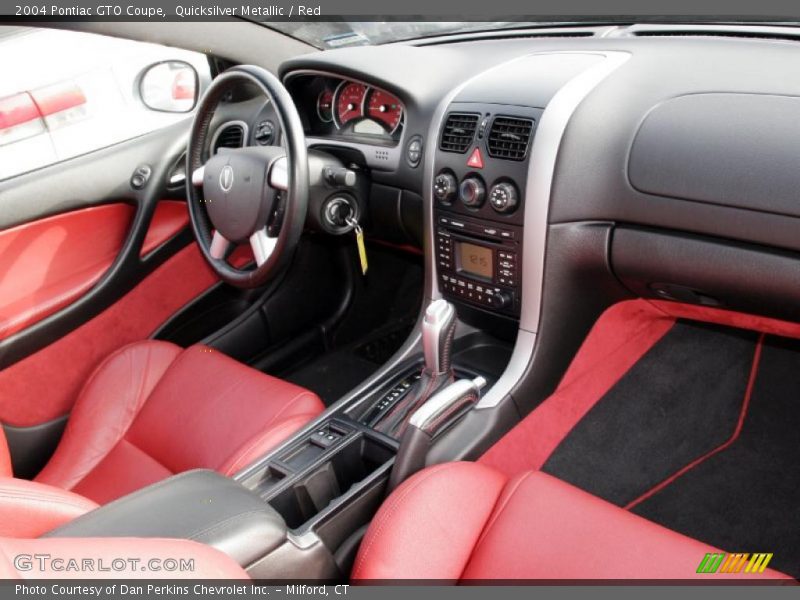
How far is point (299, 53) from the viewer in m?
2.26

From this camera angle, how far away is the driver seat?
1651 mm

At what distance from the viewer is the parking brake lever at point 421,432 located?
1.50 metres

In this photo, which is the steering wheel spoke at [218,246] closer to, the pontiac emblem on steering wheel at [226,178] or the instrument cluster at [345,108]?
the pontiac emblem on steering wheel at [226,178]

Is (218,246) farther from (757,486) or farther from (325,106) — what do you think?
(757,486)

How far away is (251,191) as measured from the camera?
1766 mm

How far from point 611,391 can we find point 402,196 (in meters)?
0.73

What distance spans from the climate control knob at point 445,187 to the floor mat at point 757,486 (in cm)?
86

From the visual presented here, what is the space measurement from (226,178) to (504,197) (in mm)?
671

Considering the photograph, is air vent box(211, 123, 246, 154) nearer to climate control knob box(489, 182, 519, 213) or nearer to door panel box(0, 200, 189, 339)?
door panel box(0, 200, 189, 339)

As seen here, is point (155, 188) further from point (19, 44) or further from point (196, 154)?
point (19, 44)

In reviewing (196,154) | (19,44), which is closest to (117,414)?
(196,154)

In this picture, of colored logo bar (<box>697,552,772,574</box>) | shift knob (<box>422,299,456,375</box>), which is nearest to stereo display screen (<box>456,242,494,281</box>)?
shift knob (<box>422,299,456,375</box>)

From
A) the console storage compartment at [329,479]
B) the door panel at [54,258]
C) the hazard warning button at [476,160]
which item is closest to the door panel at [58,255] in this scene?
the door panel at [54,258]

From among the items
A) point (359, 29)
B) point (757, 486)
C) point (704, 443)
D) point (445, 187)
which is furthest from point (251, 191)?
point (757, 486)
